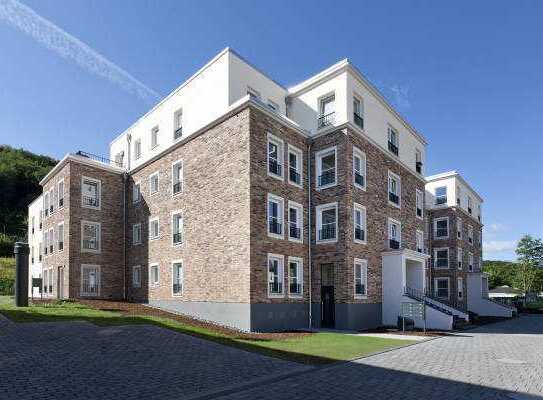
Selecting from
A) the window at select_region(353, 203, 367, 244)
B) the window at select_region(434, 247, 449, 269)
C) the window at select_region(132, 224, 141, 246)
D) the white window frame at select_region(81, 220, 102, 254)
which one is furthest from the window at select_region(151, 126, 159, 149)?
the window at select_region(434, 247, 449, 269)

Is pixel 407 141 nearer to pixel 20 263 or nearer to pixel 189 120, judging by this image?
pixel 189 120

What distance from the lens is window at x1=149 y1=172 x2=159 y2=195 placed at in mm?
27469

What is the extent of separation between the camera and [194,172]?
23.5 m

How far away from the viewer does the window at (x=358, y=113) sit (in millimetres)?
23688

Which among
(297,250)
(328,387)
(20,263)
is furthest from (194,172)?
(328,387)

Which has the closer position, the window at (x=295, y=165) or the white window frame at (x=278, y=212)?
the white window frame at (x=278, y=212)

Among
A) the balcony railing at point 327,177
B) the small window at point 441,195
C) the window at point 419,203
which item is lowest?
the window at point 419,203

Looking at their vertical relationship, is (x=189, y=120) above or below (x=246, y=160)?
above

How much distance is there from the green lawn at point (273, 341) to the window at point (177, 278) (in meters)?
4.85

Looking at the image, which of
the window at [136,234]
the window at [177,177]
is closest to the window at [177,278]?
the window at [177,177]

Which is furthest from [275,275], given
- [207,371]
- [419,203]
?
[419,203]

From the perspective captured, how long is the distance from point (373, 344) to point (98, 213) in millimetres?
21620

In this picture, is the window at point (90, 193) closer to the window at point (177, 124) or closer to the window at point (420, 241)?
the window at point (177, 124)

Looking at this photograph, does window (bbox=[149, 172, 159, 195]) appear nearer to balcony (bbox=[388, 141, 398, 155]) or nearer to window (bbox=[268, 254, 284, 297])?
window (bbox=[268, 254, 284, 297])
